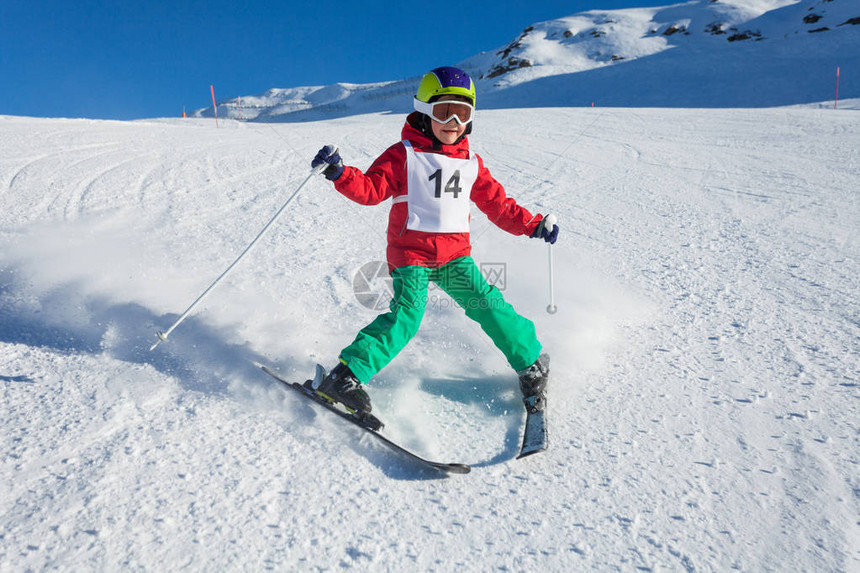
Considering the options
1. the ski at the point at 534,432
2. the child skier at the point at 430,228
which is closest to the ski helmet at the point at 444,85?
the child skier at the point at 430,228

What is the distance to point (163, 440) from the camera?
2.01 metres

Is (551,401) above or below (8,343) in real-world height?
below

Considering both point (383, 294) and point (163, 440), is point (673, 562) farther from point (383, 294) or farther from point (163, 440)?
point (383, 294)

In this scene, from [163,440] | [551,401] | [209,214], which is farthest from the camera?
[209,214]

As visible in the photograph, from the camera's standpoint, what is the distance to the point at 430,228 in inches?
96.7

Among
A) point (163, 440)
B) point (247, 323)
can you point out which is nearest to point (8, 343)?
point (247, 323)

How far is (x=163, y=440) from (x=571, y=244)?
3630mm

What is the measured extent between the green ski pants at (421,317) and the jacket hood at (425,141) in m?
0.53

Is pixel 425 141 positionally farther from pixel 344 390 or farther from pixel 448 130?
pixel 344 390

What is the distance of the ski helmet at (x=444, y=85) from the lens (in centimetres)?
240

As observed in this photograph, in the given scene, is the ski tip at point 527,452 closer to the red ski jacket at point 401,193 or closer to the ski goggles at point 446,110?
the red ski jacket at point 401,193

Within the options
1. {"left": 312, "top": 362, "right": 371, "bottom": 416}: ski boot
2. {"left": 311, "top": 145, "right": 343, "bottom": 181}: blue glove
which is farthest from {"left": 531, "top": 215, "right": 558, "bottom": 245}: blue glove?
{"left": 312, "top": 362, "right": 371, "bottom": 416}: ski boot

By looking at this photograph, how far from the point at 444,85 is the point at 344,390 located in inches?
57.4

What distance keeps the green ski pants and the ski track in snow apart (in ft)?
0.82
